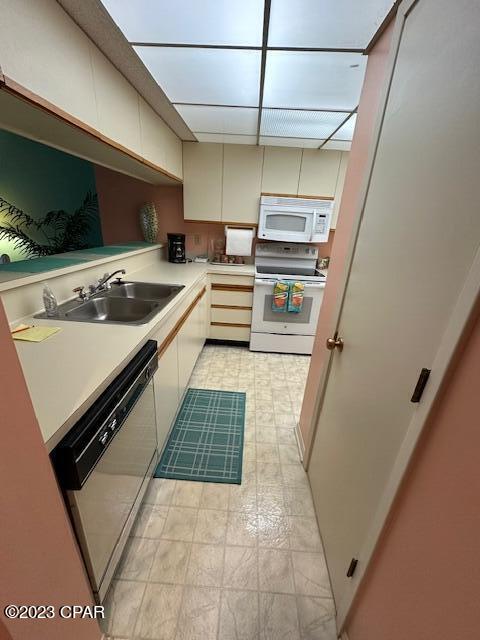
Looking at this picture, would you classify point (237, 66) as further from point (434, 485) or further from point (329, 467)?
point (329, 467)

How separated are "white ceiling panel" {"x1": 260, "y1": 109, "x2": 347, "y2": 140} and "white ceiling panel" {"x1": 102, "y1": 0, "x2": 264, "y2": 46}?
2.61 feet

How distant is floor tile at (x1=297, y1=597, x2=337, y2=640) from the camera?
995mm

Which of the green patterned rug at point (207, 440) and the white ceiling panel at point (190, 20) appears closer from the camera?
the white ceiling panel at point (190, 20)

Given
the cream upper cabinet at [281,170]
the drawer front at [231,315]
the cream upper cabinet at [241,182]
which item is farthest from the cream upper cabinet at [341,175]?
the drawer front at [231,315]

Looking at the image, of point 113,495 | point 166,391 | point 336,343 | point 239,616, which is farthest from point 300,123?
point 239,616

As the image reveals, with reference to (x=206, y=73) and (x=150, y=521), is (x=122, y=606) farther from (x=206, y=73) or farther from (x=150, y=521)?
(x=206, y=73)

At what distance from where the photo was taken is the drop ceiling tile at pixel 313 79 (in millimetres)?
1295

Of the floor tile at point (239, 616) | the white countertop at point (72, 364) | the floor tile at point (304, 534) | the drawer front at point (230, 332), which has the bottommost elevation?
the floor tile at point (304, 534)

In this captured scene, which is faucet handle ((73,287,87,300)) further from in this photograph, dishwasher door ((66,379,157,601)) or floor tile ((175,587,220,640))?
floor tile ((175,587,220,640))

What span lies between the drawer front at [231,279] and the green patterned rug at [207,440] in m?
1.18

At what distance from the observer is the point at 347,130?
7.06 ft

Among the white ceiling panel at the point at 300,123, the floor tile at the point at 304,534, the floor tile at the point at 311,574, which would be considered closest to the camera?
the floor tile at the point at 311,574

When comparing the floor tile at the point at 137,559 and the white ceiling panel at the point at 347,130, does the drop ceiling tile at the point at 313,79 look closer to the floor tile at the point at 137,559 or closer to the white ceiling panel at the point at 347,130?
the white ceiling panel at the point at 347,130

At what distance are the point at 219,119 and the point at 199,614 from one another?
295cm
